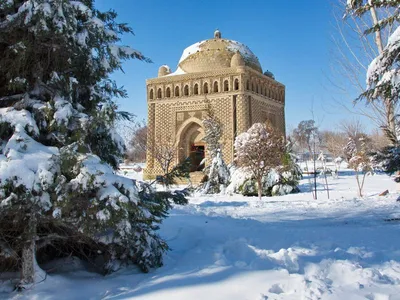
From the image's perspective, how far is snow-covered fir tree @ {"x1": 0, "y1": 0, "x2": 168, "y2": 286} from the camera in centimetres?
294

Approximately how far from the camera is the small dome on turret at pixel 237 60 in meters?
21.5

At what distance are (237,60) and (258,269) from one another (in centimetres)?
1940

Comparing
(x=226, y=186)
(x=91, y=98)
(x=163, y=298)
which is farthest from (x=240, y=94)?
(x=163, y=298)

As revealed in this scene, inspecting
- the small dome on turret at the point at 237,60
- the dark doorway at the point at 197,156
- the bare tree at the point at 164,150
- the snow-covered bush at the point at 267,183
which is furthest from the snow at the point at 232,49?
the snow-covered bush at the point at 267,183

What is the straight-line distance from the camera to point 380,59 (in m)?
5.28

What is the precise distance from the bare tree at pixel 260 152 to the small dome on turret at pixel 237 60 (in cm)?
898

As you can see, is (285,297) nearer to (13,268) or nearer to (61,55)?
(13,268)

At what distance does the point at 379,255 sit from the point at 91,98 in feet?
12.2

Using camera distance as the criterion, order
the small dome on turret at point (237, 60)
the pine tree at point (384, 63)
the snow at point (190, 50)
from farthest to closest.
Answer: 1. the snow at point (190, 50)
2. the small dome on turret at point (237, 60)
3. the pine tree at point (384, 63)

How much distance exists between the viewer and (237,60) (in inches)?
850

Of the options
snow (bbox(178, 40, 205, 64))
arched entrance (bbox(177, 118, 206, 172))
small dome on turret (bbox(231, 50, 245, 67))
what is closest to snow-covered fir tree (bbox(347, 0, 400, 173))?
small dome on turret (bbox(231, 50, 245, 67))

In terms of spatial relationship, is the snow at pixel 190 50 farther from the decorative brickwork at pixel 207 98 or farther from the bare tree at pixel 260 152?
the bare tree at pixel 260 152

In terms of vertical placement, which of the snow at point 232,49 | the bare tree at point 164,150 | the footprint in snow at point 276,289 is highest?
the snow at point 232,49

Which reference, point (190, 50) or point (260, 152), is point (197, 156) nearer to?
point (190, 50)
